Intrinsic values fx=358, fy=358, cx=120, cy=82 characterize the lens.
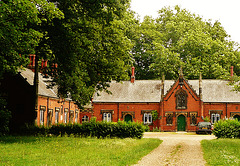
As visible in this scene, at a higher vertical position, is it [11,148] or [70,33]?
[70,33]

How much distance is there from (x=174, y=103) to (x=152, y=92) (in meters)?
4.14

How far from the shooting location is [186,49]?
2530 inches

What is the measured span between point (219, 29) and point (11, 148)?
2360 inches

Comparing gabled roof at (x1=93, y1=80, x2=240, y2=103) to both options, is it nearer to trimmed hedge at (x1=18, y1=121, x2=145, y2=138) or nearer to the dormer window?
the dormer window

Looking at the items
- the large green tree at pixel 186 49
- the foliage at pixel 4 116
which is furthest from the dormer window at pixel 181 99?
the foliage at pixel 4 116

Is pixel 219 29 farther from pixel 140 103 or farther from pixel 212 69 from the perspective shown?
pixel 140 103

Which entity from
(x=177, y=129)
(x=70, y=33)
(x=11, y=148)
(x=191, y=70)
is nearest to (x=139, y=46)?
(x=191, y=70)

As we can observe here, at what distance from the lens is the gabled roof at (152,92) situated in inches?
2100

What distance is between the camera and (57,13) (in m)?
19.9

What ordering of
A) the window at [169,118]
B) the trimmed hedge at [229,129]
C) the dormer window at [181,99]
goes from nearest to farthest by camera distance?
1. the trimmed hedge at [229,129]
2. the window at [169,118]
3. the dormer window at [181,99]

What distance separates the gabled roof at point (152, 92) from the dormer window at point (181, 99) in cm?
174

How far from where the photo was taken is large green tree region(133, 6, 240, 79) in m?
61.1

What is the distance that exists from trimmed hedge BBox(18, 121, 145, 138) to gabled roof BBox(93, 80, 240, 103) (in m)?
26.1

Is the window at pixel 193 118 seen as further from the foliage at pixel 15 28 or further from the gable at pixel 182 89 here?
the foliage at pixel 15 28
